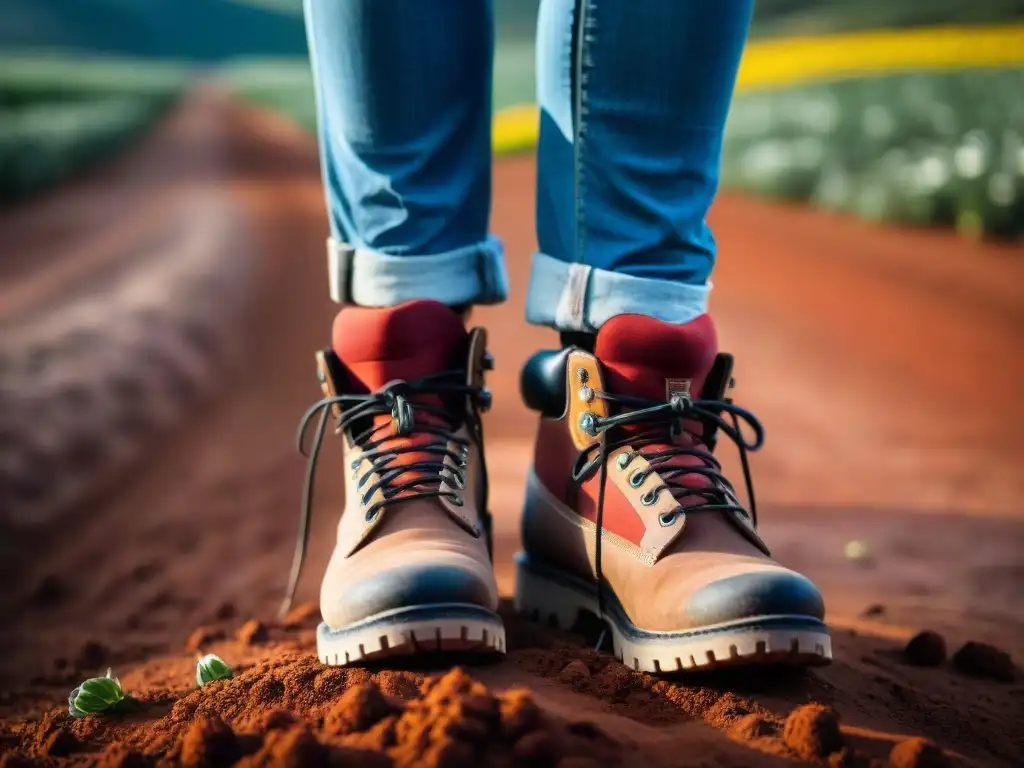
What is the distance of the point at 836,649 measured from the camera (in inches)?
53.2

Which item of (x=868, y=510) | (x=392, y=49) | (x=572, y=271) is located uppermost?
(x=392, y=49)

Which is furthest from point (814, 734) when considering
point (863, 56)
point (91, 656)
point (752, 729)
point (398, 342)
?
point (863, 56)

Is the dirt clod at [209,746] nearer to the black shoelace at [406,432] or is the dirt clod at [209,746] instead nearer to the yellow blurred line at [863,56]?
the black shoelace at [406,432]

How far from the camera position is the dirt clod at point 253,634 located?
58.5 inches

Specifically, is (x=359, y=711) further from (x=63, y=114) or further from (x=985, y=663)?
(x=63, y=114)

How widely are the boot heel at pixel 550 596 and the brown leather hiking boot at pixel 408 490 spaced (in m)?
0.09

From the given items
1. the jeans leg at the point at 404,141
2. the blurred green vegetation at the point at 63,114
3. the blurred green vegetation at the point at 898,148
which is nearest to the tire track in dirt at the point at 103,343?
the jeans leg at the point at 404,141

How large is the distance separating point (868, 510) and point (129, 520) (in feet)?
6.21

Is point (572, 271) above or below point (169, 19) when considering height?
above

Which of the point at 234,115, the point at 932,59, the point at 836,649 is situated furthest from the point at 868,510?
the point at 234,115

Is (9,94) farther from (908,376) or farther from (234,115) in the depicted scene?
(908,376)

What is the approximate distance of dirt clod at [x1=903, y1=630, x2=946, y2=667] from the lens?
4.41 ft

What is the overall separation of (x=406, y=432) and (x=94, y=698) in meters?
0.49

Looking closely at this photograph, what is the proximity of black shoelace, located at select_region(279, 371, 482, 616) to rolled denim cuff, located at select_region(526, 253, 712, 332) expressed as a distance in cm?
17
